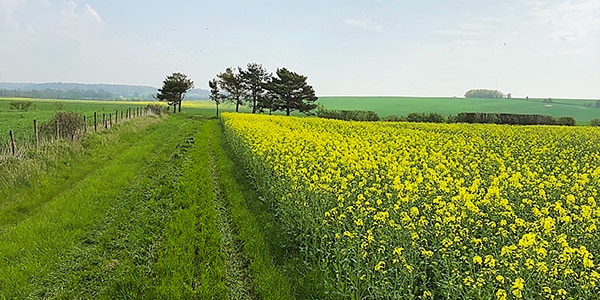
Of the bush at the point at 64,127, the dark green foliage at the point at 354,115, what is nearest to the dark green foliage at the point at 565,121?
the dark green foliage at the point at 354,115

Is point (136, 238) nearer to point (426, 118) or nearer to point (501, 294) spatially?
point (501, 294)

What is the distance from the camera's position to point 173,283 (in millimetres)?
6582

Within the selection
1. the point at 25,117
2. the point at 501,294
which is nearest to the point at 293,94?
the point at 25,117

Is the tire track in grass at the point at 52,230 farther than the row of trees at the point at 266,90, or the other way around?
the row of trees at the point at 266,90

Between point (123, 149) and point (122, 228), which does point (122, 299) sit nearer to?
point (122, 228)

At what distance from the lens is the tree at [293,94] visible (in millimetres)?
70312

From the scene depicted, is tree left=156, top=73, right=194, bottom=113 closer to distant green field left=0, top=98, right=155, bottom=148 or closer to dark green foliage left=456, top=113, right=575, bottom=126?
distant green field left=0, top=98, right=155, bottom=148

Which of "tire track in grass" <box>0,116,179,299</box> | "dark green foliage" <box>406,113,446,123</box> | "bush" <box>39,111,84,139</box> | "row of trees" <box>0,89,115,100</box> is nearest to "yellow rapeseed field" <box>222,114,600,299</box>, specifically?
"tire track in grass" <box>0,116,179,299</box>

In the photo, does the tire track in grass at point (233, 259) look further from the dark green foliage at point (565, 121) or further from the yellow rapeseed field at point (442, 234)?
the dark green foliage at point (565, 121)

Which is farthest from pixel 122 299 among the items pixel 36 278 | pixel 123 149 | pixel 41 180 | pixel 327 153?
pixel 123 149

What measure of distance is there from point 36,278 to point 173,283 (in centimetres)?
224

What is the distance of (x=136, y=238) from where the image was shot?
28.4ft

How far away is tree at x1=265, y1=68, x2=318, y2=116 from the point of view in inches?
2768

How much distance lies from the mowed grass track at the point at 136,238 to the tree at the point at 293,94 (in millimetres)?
55760
